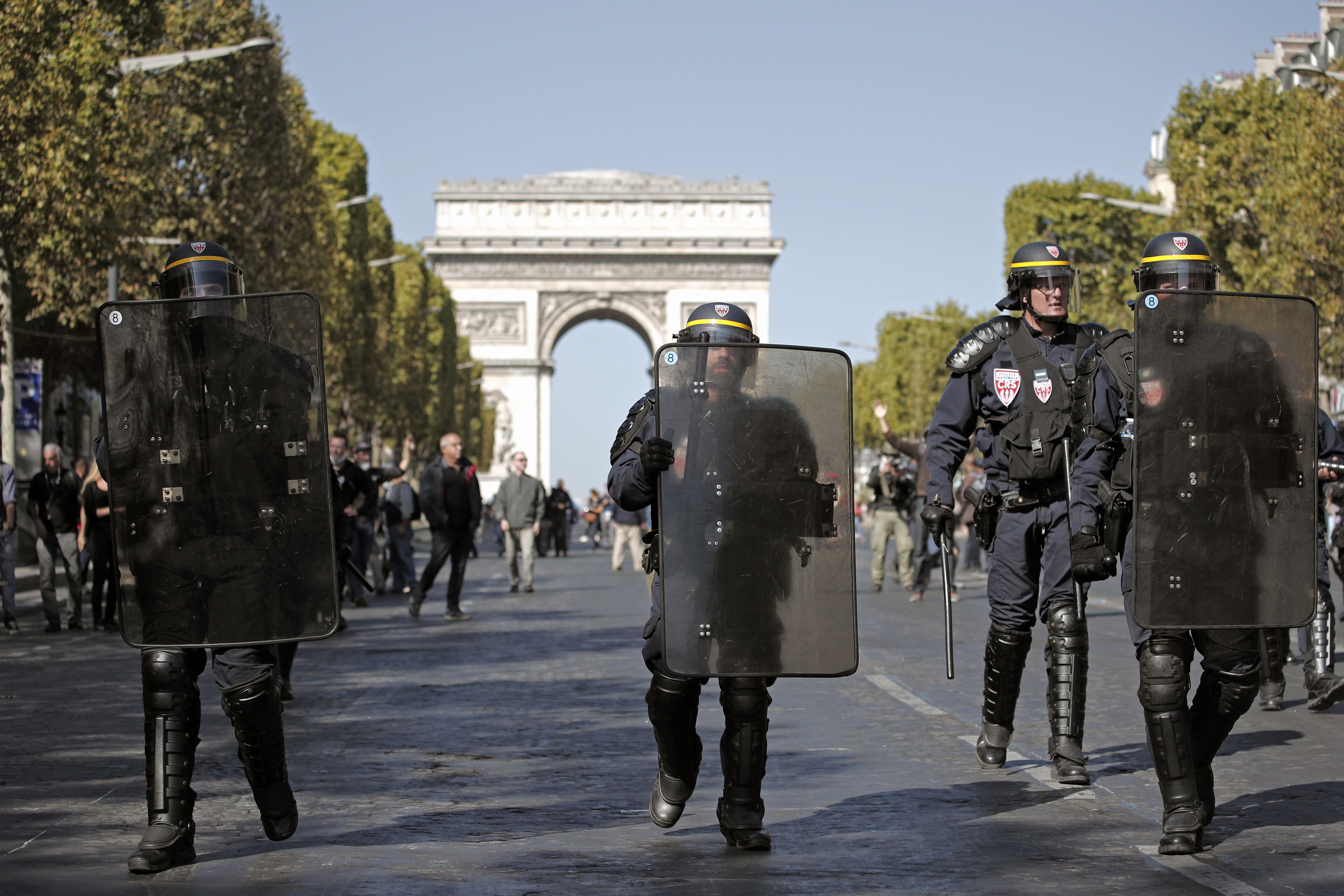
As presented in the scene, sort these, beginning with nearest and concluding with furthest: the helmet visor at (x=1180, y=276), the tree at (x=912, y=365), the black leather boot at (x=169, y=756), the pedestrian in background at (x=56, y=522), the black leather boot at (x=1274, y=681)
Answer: the black leather boot at (x=169, y=756) → the helmet visor at (x=1180, y=276) → the black leather boot at (x=1274, y=681) → the pedestrian in background at (x=56, y=522) → the tree at (x=912, y=365)

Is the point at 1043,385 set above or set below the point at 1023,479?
above

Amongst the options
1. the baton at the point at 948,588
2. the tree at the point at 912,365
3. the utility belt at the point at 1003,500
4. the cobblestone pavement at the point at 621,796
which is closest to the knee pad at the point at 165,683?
the cobblestone pavement at the point at 621,796

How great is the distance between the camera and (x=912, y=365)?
73875 millimetres

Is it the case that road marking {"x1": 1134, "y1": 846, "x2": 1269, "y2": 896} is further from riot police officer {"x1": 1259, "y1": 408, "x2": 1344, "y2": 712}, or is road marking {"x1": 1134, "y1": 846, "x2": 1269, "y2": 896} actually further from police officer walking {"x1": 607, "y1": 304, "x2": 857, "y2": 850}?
riot police officer {"x1": 1259, "y1": 408, "x2": 1344, "y2": 712}

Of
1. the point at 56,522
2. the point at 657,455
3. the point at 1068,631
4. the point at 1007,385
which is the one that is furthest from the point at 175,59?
the point at 657,455

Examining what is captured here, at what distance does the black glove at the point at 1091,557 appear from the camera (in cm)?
612

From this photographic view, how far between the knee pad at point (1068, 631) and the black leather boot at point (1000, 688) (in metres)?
0.10

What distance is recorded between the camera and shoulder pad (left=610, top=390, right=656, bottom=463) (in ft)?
18.5

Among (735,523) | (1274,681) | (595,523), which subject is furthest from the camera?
(595,523)

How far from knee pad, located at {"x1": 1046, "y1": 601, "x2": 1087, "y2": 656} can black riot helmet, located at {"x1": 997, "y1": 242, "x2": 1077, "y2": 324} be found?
1.14 metres

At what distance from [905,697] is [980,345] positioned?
3.37m

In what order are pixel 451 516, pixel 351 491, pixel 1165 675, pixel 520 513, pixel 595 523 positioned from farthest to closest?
pixel 595 523 < pixel 520 513 < pixel 451 516 < pixel 351 491 < pixel 1165 675

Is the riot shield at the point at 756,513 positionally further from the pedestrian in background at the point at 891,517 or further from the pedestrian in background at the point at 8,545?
the pedestrian in background at the point at 891,517

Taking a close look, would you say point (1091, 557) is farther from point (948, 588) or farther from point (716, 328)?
point (716, 328)
